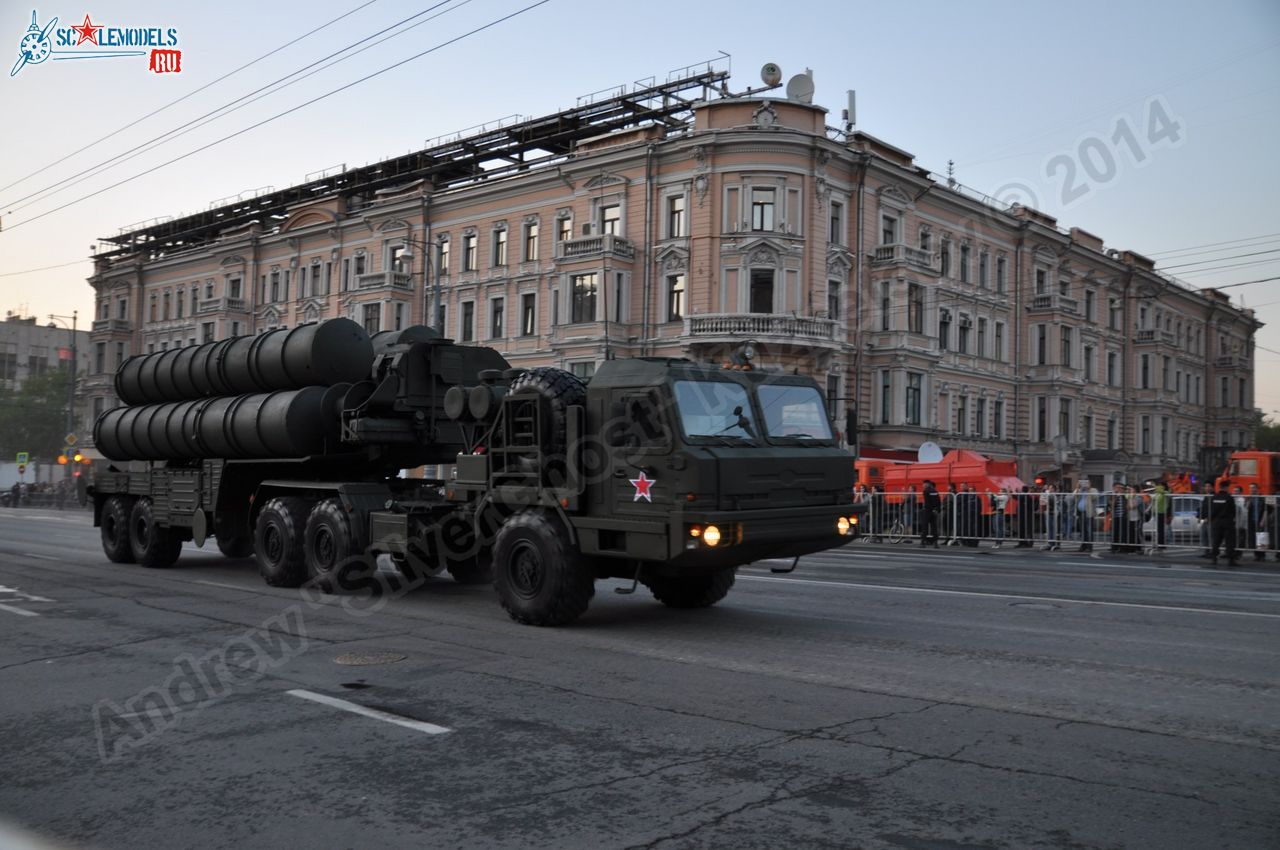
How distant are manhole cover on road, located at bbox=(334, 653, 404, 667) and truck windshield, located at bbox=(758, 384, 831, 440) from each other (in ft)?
13.3

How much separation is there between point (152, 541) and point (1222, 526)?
20.3 meters

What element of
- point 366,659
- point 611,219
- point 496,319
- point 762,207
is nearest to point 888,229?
point 762,207

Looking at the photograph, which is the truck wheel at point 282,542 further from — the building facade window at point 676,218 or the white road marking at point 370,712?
the building facade window at point 676,218

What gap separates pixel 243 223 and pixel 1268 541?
61.8 m

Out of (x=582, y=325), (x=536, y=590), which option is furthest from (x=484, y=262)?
(x=536, y=590)

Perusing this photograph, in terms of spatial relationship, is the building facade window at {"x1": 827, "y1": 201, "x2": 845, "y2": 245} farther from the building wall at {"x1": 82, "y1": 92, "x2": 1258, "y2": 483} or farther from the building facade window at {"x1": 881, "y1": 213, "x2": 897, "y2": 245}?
the building facade window at {"x1": 881, "y1": 213, "x2": 897, "y2": 245}

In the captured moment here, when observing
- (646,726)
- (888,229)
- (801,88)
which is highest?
(801,88)

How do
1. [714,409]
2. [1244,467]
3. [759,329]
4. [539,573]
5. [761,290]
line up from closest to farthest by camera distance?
[714,409] → [539,573] → [1244,467] → [759,329] → [761,290]

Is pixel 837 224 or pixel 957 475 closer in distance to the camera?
pixel 957 475

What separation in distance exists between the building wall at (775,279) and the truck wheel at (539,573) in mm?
22820

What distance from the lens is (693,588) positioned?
37.0 ft

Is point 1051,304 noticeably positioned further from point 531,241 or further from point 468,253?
point 468,253

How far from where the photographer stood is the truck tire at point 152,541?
1647cm

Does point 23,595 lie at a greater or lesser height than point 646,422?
lesser
